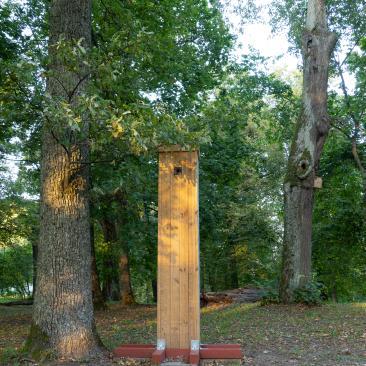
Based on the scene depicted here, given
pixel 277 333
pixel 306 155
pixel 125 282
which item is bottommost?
pixel 277 333

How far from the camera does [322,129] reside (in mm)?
11695

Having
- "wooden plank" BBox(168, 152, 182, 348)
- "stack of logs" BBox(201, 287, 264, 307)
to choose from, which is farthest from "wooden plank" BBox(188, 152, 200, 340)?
"stack of logs" BBox(201, 287, 264, 307)

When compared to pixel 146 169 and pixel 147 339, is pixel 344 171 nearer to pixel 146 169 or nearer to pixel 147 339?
pixel 146 169

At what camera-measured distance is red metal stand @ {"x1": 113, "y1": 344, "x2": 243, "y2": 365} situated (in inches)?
219

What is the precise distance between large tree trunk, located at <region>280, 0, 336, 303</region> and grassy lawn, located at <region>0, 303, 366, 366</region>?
1028mm

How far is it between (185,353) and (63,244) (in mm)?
2111

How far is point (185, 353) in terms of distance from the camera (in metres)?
5.72

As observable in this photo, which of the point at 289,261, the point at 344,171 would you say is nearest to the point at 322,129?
the point at 289,261

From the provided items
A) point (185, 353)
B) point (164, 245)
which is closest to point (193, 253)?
point (164, 245)

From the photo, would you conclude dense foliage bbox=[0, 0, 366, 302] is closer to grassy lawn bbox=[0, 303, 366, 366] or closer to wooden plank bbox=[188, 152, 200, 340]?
wooden plank bbox=[188, 152, 200, 340]

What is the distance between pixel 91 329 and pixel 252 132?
19.9 m

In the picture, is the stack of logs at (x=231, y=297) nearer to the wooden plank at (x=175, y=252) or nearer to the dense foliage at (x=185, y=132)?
the dense foliage at (x=185, y=132)

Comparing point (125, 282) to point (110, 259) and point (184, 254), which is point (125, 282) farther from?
point (184, 254)

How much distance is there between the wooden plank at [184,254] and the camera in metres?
5.80
